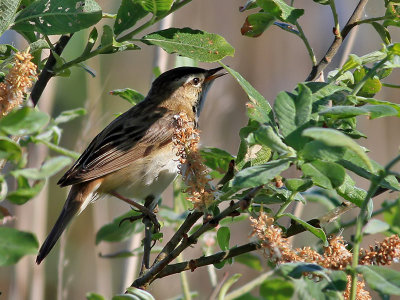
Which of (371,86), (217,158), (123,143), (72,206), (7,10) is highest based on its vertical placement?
(7,10)

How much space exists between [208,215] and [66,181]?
163 centimetres

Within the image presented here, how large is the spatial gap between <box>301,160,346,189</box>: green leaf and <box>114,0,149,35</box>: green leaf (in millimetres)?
734

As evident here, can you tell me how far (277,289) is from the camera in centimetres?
92

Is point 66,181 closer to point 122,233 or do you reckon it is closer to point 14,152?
point 122,233

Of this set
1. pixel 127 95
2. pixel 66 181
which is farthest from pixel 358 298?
pixel 66 181

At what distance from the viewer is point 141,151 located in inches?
127

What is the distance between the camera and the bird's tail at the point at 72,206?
9.09ft

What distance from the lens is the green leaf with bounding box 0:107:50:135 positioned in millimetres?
826

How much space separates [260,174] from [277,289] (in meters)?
0.22

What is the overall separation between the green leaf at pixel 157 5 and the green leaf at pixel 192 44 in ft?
0.39

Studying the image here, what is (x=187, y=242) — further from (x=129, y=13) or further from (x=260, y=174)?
(x=129, y=13)

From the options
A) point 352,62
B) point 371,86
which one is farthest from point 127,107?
point 352,62

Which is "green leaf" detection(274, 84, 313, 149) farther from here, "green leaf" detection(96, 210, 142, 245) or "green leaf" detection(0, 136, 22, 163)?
"green leaf" detection(96, 210, 142, 245)

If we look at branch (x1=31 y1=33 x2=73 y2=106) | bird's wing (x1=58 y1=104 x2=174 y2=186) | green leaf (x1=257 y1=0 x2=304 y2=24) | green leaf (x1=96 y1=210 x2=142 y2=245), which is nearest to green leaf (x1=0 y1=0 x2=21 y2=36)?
branch (x1=31 y1=33 x2=73 y2=106)
